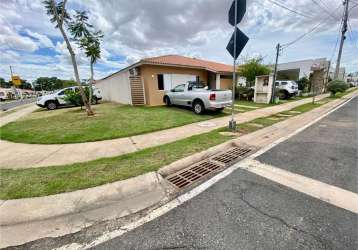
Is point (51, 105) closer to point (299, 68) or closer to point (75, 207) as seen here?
point (75, 207)

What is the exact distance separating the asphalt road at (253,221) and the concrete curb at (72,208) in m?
0.52

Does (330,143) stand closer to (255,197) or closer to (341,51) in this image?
(255,197)

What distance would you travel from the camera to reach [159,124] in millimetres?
7797

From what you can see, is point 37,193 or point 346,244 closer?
point 346,244

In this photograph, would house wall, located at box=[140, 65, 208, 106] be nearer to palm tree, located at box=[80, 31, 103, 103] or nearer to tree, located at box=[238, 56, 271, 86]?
palm tree, located at box=[80, 31, 103, 103]

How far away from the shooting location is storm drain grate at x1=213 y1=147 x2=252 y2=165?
4.37 m

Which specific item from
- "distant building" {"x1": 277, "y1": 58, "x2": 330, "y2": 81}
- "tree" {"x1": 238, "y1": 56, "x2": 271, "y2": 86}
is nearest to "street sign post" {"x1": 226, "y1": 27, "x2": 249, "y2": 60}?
"tree" {"x1": 238, "y1": 56, "x2": 271, "y2": 86}

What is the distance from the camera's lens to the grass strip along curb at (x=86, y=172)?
307 cm

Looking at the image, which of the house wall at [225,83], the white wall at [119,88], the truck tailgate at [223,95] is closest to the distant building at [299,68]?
the house wall at [225,83]

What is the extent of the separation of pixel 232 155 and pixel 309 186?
5.83 ft

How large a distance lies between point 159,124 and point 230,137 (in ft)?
10.3

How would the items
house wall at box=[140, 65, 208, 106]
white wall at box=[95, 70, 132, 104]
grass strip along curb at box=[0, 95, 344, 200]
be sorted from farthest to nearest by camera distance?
white wall at box=[95, 70, 132, 104] < house wall at box=[140, 65, 208, 106] < grass strip along curb at box=[0, 95, 344, 200]

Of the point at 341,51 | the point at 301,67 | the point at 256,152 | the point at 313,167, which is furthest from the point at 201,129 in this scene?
the point at 301,67

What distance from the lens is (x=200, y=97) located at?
9695mm
